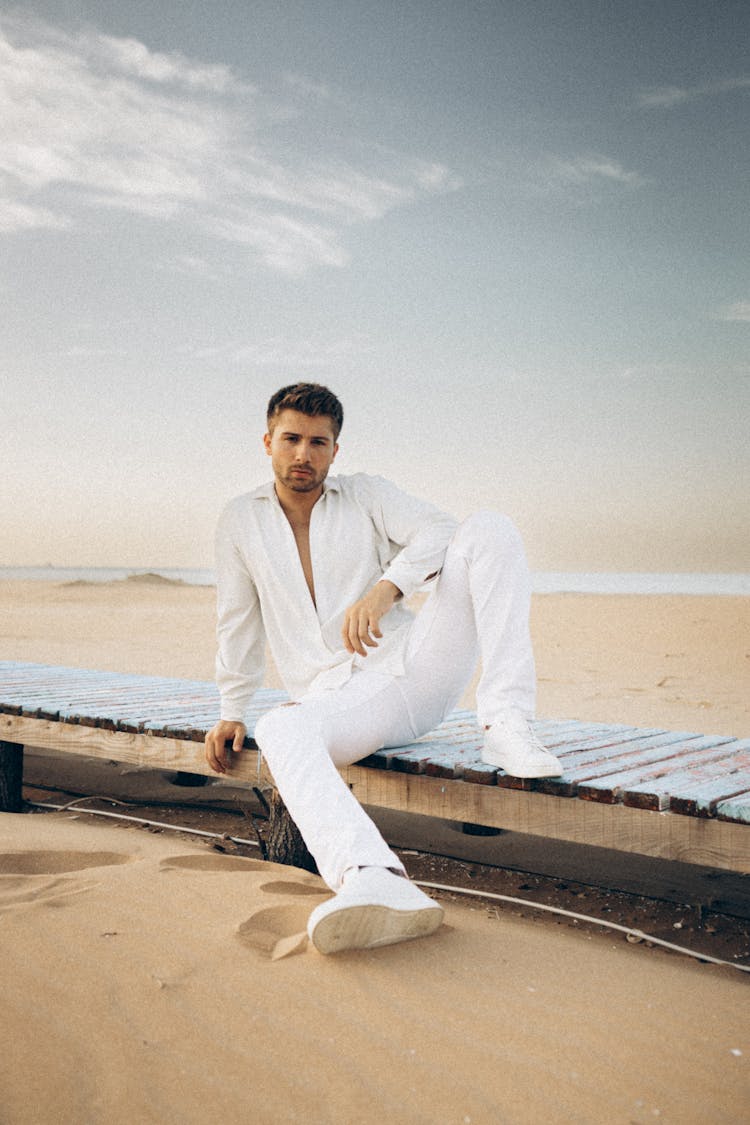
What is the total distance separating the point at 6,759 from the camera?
4656 mm

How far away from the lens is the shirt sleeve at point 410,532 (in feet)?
9.79

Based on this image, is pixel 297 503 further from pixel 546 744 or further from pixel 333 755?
pixel 546 744

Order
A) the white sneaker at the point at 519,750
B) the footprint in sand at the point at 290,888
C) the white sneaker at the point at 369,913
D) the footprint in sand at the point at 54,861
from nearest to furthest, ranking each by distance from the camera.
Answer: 1. the white sneaker at the point at 369,913
2. the white sneaker at the point at 519,750
3. the footprint in sand at the point at 290,888
4. the footprint in sand at the point at 54,861

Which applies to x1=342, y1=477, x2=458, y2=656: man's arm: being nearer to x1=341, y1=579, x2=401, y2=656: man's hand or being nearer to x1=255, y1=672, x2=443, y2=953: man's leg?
x1=341, y1=579, x2=401, y2=656: man's hand

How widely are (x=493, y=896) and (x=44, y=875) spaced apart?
1.66m

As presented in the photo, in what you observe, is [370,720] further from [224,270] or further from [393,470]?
[393,470]

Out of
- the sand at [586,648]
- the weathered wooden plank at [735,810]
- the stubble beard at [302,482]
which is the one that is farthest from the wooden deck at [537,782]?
the sand at [586,648]

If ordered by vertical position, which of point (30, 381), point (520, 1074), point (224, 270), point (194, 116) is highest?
point (194, 116)

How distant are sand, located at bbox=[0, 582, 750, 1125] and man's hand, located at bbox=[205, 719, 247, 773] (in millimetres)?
394

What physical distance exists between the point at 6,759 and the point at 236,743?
1.97m

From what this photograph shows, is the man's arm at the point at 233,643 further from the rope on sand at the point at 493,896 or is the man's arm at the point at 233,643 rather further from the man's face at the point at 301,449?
the rope on sand at the point at 493,896

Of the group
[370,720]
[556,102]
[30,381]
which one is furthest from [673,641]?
[370,720]

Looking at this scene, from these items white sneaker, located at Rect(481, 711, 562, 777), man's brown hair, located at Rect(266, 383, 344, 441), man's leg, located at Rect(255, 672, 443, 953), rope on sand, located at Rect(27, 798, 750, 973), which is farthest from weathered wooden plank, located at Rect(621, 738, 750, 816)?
man's brown hair, located at Rect(266, 383, 344, 441)

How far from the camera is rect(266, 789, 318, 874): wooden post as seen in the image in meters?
3.30
